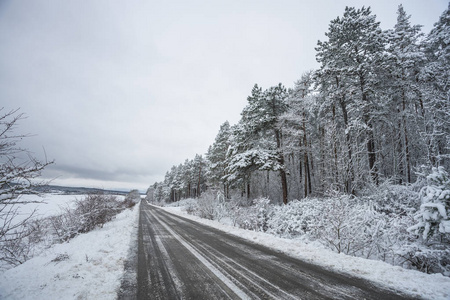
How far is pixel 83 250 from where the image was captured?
6.61 m

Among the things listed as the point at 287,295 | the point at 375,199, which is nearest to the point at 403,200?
the point at 375,199

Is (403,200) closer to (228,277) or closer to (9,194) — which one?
(228,277)

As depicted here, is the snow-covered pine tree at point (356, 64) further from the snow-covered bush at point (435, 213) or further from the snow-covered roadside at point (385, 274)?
the snow-covered roadside at point (385, 274)

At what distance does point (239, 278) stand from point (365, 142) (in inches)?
449

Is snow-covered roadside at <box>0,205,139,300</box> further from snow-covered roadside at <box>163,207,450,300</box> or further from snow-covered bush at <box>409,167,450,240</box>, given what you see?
snow-covered bush at <box>409,167,450,240</box>

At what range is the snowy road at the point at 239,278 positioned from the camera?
3615 millimetres

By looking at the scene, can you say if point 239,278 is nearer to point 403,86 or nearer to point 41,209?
point 403,86

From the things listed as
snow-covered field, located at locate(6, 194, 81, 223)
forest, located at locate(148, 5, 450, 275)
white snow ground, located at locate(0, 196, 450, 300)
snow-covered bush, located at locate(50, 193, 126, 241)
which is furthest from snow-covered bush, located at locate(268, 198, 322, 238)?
Result: snow-covered bush, located at locate(50, 193, 126, 241)

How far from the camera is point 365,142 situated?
11469 millimetres

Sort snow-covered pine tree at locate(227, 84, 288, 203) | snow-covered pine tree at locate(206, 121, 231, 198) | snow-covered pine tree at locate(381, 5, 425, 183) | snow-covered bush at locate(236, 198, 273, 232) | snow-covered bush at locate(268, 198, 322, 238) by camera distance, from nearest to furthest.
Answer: snow-covered bush at locate(268, 198, 322, 238) < snow-covered bush at locate(236, 198, 273, 232) < snow-covered pine tree at locate(381, 5, 425, 183) < snow-covered pine tree at locate(227, 84, 288, 203) < snow-covered pine tree at locate(206, 121, 231, 198)

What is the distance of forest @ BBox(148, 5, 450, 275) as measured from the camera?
6.71m

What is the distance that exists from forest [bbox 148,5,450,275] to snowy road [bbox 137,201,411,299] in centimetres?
278

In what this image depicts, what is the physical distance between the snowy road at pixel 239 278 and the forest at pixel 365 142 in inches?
109

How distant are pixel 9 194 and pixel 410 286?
8247 mm
